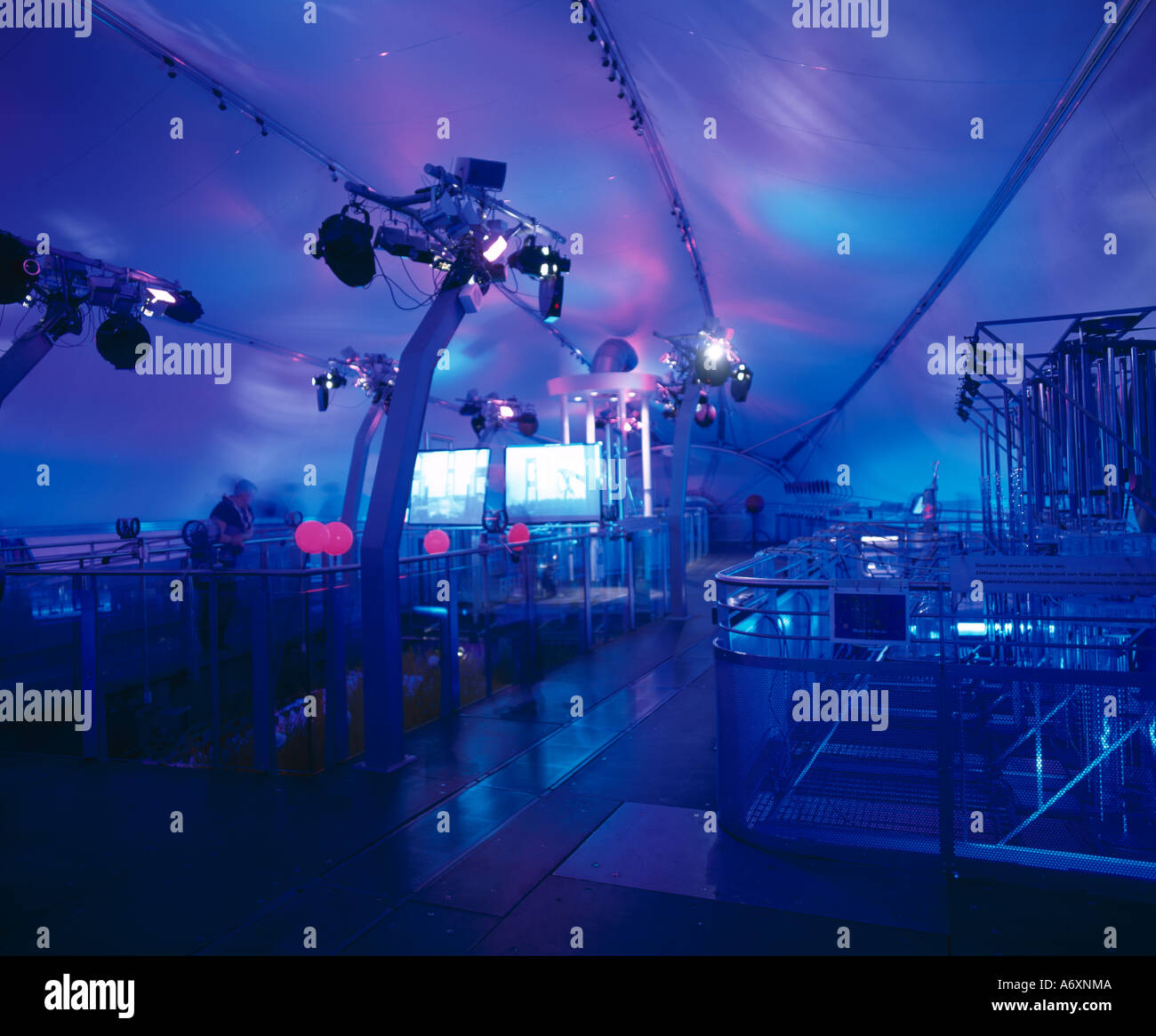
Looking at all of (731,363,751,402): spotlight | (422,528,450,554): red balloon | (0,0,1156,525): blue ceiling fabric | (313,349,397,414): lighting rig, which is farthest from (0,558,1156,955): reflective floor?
(731,363,751,402): spotlight

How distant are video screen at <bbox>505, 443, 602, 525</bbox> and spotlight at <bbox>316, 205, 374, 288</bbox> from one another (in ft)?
22.7

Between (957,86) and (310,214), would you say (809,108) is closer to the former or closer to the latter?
(957,86)

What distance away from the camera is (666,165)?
1209 centimetres

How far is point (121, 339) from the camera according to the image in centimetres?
722

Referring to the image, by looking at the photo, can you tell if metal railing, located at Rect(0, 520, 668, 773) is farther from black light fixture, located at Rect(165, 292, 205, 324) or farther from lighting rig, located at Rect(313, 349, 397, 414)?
lighting rig, located at Rect(313, 349, 397, 414)

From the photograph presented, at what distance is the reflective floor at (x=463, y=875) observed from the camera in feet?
10.4

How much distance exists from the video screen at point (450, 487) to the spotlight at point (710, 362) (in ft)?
13.0

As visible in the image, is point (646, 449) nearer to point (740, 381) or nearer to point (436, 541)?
point (740, 381)

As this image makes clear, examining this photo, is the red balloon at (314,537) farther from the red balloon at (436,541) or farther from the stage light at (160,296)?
the red balloon at (436,541)

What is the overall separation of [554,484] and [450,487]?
1730 mm

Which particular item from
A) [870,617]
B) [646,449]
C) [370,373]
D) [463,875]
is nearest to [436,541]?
[370,373]

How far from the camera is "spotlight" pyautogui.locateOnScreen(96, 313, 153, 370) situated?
7.17m

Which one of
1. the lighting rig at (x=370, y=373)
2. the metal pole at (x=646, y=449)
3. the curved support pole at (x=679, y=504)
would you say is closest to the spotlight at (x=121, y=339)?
the lighting rig at (x=370, y=373)

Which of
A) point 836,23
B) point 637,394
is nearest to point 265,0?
point 836,23
